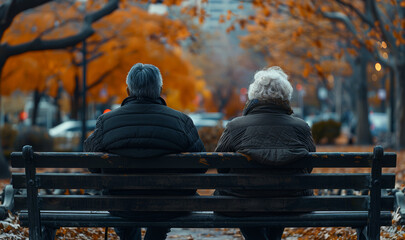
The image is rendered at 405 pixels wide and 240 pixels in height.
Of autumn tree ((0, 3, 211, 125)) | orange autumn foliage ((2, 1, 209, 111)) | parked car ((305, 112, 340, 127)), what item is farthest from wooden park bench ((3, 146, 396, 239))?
parked car ((305, 112, 340, 127))

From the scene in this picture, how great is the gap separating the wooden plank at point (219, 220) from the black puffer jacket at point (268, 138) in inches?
6.9

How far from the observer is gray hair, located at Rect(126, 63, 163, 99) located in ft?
16.0

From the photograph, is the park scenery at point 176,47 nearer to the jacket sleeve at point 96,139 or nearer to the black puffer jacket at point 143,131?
the jacket sleeve at point 96,139

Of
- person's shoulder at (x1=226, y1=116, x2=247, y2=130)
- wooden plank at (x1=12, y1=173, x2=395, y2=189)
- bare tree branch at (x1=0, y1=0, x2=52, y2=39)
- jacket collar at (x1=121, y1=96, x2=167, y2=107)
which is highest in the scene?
bare tree branch at (x1=0, y1=0, x2=52, y2=39)

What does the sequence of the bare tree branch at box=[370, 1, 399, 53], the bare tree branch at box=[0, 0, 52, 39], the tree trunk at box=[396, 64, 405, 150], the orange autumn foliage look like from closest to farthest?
the bare tree branch at box=[0, 0, 52, 39] → the bare tree branch at box=[370, 1, 399, 53] → the tree trunk at box=[396, 64, 405, 150] → the orange autumn foliage

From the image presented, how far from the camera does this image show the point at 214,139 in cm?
1454

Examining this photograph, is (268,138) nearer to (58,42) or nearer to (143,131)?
(143,131)

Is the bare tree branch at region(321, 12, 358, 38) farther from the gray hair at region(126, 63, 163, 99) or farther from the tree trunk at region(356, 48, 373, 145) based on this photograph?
the gray hair at region(126, 63, 163, 99)

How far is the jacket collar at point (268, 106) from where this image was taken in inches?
194

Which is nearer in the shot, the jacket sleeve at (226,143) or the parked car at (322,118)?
the jacket sleeve at (226,143)

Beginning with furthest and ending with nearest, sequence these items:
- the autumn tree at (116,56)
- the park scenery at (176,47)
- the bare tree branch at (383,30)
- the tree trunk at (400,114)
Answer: the autumn tree at (116,56), the tree trunk at (400,114), the bare tree branch at (383,30), the park scenery at (176,47)

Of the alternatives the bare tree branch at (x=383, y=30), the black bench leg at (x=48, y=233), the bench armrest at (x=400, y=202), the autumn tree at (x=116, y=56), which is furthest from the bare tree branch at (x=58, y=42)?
the autumn tree at (x=116, y=56)

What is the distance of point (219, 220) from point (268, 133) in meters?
0.69

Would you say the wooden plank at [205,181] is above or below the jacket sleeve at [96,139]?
below
